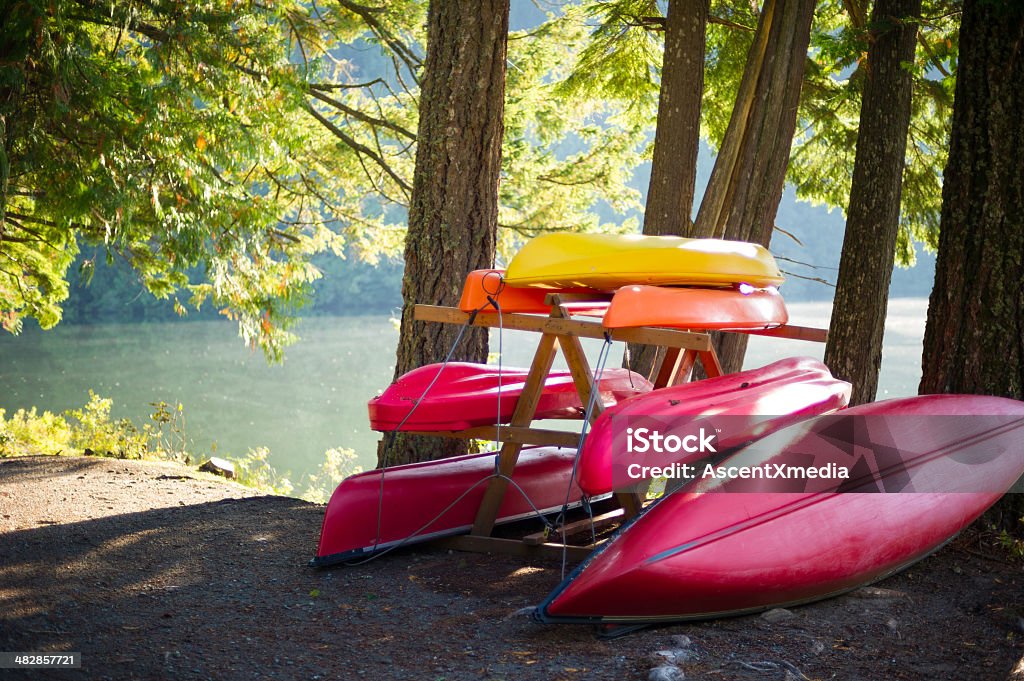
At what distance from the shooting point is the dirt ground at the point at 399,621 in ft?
7.86

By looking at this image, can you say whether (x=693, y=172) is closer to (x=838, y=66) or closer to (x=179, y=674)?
(x=838, y=66)

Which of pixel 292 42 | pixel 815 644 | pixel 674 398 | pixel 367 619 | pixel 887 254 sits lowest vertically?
pixel 367 619

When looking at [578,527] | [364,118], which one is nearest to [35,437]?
[364,118]

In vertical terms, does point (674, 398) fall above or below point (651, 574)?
above

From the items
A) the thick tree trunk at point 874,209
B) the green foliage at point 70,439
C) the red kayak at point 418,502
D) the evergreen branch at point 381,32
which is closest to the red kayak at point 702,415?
the red kayak at point 418,502

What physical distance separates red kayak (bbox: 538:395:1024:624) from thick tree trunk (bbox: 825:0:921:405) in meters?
2.21

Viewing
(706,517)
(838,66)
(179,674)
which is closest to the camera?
(179,674)

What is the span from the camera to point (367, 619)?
288 cm

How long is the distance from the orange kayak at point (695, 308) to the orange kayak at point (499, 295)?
415 millimetres

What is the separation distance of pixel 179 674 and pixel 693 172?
4.95 m

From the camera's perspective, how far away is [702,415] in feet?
10.2

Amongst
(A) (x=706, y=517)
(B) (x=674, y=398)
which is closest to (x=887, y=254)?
(B) (x=674, y=398)

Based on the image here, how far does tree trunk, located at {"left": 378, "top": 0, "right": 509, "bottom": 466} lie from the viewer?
4.51 metres

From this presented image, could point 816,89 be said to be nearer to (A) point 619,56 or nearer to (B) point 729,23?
(B) point 729,23
